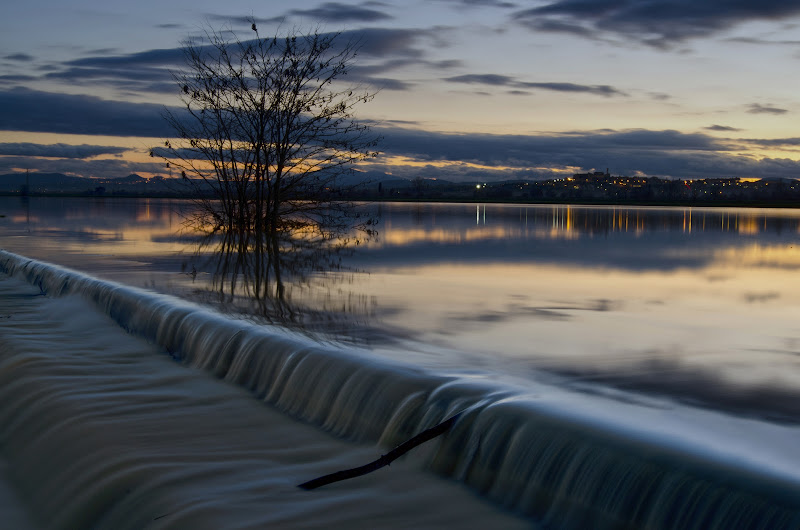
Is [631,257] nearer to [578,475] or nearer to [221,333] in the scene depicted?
[221,333]

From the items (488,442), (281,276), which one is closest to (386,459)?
(488,442)

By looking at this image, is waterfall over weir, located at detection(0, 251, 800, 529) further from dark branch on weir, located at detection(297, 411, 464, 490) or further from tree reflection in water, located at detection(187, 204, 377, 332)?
tree reflection in water, located at detection(187, 204, 377, 332)

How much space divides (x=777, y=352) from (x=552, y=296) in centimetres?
357

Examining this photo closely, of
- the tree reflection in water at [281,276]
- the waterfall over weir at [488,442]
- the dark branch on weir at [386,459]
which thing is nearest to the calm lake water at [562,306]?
the tree reflection in water at [281,276]

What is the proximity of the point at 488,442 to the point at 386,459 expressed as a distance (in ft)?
2.29

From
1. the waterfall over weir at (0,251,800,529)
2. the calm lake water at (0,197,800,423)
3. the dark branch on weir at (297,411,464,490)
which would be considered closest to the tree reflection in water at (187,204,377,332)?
the calm lake water at (0,197,800,423)

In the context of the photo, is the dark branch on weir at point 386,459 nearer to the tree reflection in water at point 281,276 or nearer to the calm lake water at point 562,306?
the calm lake water at point 562,306

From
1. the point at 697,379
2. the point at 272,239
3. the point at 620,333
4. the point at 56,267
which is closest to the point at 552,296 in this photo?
the point at 620,333

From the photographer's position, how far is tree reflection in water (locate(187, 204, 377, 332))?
8125 mm

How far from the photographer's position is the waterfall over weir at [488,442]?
11.6ft

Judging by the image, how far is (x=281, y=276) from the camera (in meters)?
11.5

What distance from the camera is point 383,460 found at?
472cm

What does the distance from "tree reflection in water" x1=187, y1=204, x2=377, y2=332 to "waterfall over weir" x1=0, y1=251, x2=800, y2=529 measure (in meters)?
0.85

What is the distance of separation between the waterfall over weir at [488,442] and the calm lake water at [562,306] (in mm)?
581
